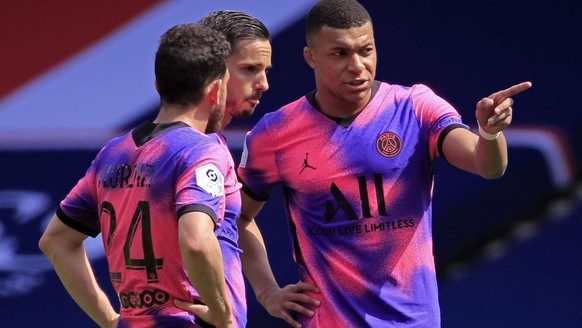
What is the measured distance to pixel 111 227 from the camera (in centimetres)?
341

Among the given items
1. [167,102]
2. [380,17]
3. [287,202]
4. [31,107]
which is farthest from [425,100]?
[31,107]

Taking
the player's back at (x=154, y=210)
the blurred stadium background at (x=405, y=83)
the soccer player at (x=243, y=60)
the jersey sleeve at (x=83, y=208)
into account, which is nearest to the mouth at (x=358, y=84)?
the soccer player at (x=243, y=60)

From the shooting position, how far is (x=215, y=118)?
351 cm

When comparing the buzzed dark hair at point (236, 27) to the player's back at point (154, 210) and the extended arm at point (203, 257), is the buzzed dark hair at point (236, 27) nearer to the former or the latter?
the player's back at point (154, 210)

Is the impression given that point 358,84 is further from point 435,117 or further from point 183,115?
point 183,115

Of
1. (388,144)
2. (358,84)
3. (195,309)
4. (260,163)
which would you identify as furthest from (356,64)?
(195,309)

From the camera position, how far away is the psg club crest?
3.93m

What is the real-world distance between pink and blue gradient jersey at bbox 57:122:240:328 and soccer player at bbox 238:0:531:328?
0.61 meters

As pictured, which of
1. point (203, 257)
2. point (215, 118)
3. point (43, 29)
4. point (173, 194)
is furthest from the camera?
point (43, 29)

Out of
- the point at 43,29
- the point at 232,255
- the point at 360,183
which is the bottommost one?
the point at 232,255

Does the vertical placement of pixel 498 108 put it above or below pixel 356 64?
below

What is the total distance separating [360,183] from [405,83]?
6.17 ft

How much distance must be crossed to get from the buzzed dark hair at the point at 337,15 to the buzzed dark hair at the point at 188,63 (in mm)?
677

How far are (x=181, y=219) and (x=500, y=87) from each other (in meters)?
2.90
